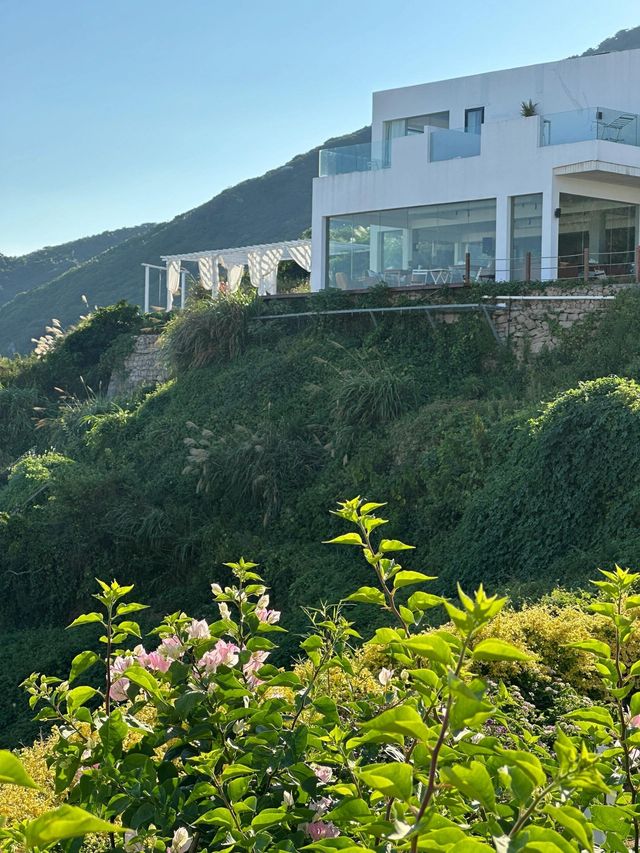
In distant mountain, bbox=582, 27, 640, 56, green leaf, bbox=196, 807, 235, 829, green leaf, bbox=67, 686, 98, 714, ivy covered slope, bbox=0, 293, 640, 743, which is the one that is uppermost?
distant mountain, bbox=582, 27, 640, 56

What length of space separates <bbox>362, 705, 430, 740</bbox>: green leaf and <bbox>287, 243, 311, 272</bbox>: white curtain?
97.2ft

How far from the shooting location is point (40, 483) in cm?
2198

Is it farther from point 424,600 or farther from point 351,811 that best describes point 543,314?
point 351,811

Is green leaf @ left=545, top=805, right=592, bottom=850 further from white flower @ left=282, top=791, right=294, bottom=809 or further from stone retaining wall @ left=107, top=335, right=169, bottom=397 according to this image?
stone retaining wall @ left=107, top=335, right=169, bottom=397

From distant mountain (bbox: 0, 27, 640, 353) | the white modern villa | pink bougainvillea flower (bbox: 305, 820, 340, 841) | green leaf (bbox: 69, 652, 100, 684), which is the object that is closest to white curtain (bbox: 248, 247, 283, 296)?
the white modern villa

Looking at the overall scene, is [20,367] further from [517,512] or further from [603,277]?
[517,512]

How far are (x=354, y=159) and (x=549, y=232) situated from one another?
236 inches

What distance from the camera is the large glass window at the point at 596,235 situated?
76.8ft

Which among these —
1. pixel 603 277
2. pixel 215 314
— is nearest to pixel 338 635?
pixel 603 277

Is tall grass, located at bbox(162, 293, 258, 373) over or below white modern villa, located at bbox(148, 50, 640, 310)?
below

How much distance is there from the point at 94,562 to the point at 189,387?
21.1 feet

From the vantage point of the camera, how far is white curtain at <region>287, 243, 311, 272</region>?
103 ft

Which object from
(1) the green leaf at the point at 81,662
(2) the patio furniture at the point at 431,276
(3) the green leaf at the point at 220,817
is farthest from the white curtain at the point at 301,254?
(3) the green leaf at the point at 220,817

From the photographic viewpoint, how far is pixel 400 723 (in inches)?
88.2
